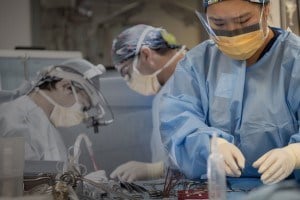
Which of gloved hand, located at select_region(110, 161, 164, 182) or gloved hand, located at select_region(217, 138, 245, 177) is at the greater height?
gloved hand, located at select_region(217, 138, 245, 177)

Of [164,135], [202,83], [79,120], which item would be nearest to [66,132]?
[79,120]

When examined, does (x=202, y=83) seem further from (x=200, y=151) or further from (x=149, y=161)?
(x=149, y=161)

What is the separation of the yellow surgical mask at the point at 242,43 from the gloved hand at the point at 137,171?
2.32 feet

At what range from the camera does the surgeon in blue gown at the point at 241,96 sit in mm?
1259

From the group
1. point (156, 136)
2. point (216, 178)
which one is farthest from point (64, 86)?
point (216, 178)

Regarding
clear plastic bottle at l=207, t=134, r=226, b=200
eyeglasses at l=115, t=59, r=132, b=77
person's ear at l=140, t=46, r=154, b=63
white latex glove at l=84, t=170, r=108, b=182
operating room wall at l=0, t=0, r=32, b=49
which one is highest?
operating room wall at l=0, t=0, r=32, b=49

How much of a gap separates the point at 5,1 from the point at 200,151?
1275 millimetres

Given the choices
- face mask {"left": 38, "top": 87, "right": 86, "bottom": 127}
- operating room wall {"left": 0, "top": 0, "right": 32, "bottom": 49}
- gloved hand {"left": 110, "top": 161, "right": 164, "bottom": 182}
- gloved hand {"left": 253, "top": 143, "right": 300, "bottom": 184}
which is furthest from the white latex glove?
gloved hand {"left": 253, "top": 143, "right": 300, "bottom": 184}

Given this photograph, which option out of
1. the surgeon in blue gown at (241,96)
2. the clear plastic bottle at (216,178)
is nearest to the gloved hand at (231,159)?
the surgeon in blue gown at (241,96)

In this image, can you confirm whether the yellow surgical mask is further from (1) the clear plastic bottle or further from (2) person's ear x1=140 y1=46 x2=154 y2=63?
(2) person's ear x1=140 y1=46 x2=154 y2=63

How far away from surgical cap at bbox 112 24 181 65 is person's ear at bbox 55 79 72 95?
24cm

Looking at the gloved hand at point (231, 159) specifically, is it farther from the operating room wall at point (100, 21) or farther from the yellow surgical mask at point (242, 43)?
the operating room wall at point (100, 21)

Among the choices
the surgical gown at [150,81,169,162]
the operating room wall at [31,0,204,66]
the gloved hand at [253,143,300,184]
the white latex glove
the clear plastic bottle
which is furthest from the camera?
the operating room wall at [31,0,204,66]

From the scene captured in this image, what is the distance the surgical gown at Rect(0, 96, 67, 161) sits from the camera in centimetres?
175
